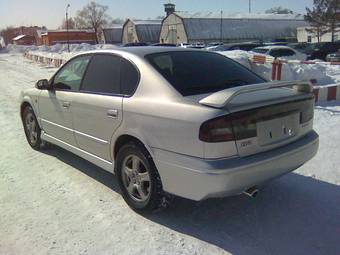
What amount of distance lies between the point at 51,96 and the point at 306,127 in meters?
3.24

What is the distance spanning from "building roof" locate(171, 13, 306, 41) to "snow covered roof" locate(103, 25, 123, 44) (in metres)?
29.0

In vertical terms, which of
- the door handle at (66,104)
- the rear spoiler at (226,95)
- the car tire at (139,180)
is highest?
the rear spoiler at (226,95)

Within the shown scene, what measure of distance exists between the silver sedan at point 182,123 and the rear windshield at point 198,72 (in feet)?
0.04

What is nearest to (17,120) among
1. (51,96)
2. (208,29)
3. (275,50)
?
(51,96)

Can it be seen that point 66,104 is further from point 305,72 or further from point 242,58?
point 305,72

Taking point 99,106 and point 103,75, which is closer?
point 99,106

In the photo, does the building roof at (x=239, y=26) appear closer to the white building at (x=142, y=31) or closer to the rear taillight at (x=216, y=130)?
the white building at (x=142, y=31)

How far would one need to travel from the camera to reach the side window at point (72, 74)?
521 cm

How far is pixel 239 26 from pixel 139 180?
248 ft

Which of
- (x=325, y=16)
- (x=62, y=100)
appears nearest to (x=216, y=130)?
(x=62, y=100)

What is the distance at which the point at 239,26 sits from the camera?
76.4 meters

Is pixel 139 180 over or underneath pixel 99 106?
underneath

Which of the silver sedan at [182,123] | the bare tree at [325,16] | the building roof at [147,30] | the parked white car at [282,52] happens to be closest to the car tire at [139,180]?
the silver sedan at [182,123]

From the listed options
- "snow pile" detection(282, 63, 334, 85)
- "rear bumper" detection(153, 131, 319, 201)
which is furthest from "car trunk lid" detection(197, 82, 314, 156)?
"snow pile" detection(282, 63, 334, 85)
